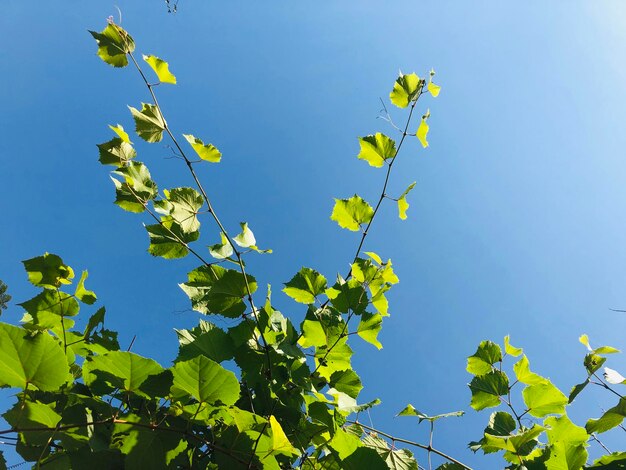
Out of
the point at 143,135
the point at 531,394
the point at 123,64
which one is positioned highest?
the point at 123,64

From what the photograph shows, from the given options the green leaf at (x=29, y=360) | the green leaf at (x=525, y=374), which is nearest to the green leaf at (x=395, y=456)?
the green leaf at (x=525, y=374)

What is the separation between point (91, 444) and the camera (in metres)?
1.10

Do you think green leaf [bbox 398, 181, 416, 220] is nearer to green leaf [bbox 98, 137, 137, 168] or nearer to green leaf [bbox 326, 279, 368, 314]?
green leaf [bbox 326, 279, 368, 314]

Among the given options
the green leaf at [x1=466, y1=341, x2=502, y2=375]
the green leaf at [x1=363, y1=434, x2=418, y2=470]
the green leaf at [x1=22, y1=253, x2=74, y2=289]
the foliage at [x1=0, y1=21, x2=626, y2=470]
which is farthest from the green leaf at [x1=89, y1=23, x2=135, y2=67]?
the green leaf at [x1=466, y1=341, x2=502, y2=375]

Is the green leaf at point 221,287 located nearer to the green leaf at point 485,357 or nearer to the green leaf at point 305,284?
the green leaf at point 305,284

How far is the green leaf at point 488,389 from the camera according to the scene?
5.87ft

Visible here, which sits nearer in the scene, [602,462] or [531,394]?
[602,462]

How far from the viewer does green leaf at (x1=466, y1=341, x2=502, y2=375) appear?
6.12ft

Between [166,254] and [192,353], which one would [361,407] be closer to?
[192,353]

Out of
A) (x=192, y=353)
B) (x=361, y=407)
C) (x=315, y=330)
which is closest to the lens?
(x=192, y=353)

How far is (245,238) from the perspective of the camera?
179 cm

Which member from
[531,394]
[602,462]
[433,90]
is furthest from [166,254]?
[602,462]

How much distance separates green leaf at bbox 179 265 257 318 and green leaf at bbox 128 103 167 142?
0.55m

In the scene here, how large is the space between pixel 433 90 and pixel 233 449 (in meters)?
1.61
